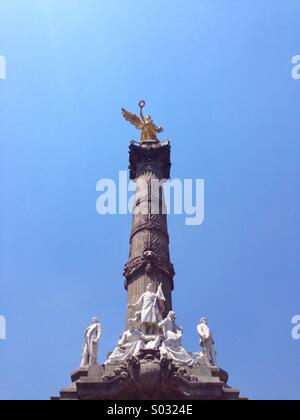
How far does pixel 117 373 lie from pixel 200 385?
2359mm

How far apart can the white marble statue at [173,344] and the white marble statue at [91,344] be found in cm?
208

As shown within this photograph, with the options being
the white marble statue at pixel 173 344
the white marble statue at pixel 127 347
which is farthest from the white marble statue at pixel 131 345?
the white marble statue at pixel 173 344

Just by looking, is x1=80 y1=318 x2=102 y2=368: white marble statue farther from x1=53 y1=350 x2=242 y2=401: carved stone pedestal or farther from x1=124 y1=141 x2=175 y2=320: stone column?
x1=124 y1=141 x2=175 y2=320: stone column

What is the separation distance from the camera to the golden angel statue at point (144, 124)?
2555 cm

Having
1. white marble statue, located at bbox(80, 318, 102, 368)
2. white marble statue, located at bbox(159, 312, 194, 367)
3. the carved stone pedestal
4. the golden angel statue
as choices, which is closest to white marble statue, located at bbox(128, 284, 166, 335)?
white marble statue, located at bbox(159, 312, 194, 367)

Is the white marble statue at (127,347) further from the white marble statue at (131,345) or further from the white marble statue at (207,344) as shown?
the white marble statue at (207,344)

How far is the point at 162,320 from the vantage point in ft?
58.2

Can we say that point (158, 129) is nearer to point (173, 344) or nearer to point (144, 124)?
point (144, 124)

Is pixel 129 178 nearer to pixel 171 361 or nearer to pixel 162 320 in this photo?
pixel 162 320

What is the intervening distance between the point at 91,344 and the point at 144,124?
12183 mm

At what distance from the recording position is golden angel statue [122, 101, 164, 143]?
25.5 meters

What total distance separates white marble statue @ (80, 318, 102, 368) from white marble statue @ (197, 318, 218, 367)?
331 cm
